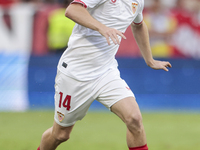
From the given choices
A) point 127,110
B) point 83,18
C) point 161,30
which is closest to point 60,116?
point 127,110

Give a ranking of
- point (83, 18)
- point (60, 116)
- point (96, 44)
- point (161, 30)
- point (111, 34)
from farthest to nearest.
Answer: point (161, 30)
point (60, 116)
point (96, 44)
point (83, 18)
point (111, 34)

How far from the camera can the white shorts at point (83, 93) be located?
4082 mm

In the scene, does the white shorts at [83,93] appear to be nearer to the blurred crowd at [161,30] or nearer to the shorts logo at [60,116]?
→ the shorts logo at [60,116]

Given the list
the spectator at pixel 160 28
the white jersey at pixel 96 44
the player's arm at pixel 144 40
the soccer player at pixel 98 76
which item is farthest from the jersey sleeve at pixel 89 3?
the spectator at pixel 160 28

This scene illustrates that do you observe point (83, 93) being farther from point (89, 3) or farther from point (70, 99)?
point (89, 3)

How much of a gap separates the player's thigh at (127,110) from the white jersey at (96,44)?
1.28 feet

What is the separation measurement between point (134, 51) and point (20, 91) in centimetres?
290

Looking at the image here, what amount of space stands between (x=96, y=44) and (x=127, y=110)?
0.77 metres

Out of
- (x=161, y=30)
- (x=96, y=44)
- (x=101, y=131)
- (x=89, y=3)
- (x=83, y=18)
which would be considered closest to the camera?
(x=83, y=18)

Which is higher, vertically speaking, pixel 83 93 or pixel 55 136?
pixel 83 93

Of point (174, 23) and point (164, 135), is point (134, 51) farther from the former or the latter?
point (164, 135)

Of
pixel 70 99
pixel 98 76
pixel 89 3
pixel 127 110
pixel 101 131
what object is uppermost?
pixel 89 3

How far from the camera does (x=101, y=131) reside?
23.5 feet

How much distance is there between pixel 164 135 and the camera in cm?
690
